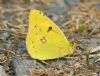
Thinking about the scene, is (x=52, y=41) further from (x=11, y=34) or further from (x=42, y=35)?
(x=11, y=34)

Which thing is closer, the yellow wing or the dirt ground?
the dirt ground

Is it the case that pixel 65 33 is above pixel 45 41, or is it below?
above

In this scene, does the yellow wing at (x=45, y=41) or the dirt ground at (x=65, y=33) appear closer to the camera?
the dirt ground at (x=65, y=33)

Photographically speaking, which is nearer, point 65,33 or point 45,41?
point 45,41
